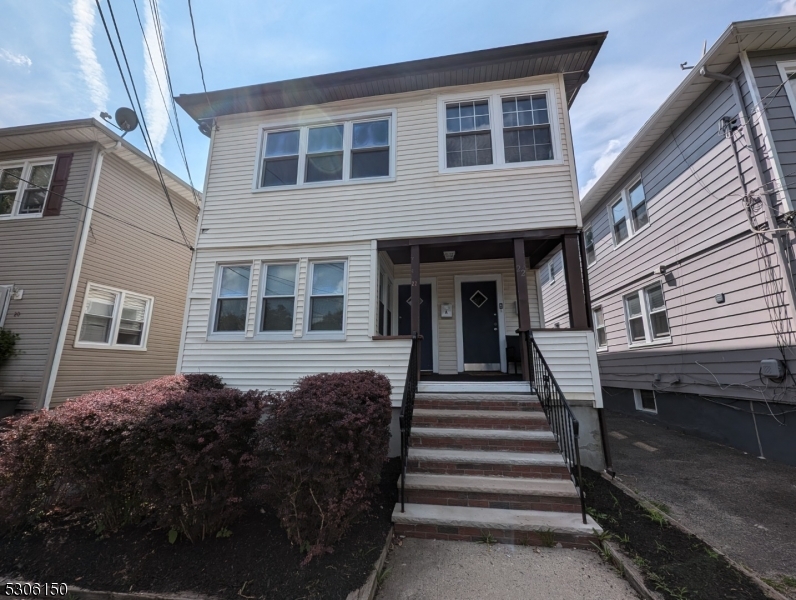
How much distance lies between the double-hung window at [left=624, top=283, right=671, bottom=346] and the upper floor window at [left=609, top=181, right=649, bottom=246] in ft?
5.54

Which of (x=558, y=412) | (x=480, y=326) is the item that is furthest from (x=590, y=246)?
(x=558, y=412)

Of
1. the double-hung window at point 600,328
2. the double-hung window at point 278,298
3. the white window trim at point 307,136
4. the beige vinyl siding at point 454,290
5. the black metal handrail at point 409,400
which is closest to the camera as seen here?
the black metal handrail at point 409,400

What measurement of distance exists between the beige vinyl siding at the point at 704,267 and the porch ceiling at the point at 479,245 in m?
3.16

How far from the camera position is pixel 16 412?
22.5ft

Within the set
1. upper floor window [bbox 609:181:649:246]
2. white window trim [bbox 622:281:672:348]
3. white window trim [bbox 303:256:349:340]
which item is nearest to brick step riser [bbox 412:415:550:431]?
white window trim [bbox 303:256:349:340]

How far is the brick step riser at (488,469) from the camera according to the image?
3.81 m

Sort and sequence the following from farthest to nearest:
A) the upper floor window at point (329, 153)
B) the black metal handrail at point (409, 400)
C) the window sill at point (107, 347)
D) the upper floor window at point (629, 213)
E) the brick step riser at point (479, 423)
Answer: the upper floor window at point (629, 213) < the window sill at point (107, 347) < the upper floor window at point (329, 153) < the brick step riser at point (479, 423) < the black metal handrail at point (409, 400)

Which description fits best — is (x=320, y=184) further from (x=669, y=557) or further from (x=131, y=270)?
(x=669, y=557)

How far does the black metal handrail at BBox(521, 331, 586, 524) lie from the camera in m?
3.47

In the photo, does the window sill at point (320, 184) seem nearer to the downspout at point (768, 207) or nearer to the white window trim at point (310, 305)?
the white window trim at point (310, 305)

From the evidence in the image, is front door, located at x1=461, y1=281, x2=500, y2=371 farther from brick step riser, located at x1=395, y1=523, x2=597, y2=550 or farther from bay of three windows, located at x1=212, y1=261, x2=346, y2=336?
brick step riser, located at x1=395, y1=523, x2=597, y2=550

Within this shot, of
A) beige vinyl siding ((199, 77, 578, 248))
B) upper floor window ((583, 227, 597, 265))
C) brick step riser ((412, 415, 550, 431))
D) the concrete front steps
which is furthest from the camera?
upper floor window ((583, 227, 597, 265))

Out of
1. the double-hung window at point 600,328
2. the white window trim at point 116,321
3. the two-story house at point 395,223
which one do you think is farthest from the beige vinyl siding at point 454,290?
the white window trim at point 116,321

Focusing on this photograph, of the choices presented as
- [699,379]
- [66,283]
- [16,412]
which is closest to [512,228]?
[699,379]
